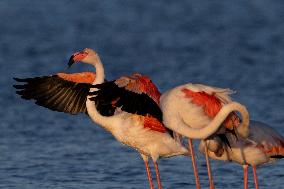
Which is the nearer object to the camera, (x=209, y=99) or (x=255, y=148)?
(x=209, y=99)

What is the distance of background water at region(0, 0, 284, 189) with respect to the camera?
42.7 feet

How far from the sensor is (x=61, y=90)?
38.5 ft

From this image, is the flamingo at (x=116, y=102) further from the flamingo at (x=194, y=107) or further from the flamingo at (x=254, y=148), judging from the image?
the flamingo at (x=254, y=148)

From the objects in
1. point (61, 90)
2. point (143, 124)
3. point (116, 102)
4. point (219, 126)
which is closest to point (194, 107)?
point (219, 126)

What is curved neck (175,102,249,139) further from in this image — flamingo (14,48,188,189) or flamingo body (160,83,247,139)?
flamingo (14,48,188,189)

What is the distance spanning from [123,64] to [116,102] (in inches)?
329

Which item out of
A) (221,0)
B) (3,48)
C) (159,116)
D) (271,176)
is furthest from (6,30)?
(159,116)

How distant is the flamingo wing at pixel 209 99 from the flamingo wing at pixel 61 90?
1.49 m

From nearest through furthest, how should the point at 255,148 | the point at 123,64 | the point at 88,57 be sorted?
the point at 88,57
the point at 255,148
the point at 123,64

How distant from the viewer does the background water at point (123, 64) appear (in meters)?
13.0

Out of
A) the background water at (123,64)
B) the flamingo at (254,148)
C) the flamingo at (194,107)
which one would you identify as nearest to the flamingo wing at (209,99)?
the flamingo at (194,107)

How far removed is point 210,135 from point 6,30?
38.6 feet

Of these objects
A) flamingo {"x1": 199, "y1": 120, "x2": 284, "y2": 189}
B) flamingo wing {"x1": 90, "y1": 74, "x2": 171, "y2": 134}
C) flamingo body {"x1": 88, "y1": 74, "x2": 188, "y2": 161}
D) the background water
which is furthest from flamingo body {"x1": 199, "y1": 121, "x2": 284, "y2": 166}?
flamingo wing {"x1": 90, "y1": 74, "x2": 171, "y2": 134}

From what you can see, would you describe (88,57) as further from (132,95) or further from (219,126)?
(219,126)
